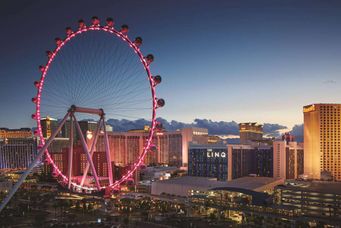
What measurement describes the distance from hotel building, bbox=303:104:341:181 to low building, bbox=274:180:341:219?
1624 centimetres

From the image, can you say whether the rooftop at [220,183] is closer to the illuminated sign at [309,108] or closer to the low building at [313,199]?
the low building at [313,199]

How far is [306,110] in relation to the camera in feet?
160

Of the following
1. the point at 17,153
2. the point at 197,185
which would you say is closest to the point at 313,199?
the point at 197,185

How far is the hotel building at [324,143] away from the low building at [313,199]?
16.2 m

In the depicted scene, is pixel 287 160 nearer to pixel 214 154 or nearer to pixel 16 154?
pixel 214 154

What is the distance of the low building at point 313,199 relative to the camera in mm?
26594

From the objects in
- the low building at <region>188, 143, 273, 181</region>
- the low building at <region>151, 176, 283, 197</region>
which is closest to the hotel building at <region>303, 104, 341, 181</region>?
the low building at <region>188, 143, 273, 181</region>

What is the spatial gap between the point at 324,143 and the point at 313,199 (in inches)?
814

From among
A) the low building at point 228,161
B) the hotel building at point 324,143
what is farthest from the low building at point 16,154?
the hotel building at point 324,143

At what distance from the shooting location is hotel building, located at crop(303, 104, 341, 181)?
45.9 m

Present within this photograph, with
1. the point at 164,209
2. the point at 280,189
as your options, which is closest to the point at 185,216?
the point at 164,209

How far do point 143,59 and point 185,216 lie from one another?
38.2 ft

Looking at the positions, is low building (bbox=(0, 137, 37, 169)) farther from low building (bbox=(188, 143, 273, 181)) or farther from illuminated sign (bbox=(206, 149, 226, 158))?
illuminated sign (bbox=(206, 149, 226, 158))

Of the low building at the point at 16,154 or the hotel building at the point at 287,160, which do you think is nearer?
the hotel building at the point at 287,160
